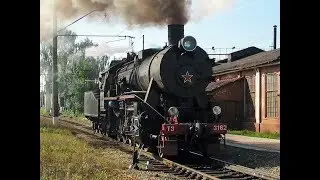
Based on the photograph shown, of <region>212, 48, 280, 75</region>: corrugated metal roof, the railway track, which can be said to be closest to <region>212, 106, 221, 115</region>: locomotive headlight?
the railway track

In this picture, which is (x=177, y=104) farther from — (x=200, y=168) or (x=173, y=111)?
(x=200, y=168)

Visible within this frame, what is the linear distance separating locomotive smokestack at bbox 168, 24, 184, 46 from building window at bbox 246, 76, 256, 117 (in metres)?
11.4

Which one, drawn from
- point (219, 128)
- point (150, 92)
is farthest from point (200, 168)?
point (150, 92)

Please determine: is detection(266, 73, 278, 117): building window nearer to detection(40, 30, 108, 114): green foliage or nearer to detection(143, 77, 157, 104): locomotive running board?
detection(40, 30, 108, 114): green foliage

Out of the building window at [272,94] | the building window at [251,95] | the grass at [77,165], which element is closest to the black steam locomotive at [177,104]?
the grass at [77,165]

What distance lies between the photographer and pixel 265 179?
24.6ft

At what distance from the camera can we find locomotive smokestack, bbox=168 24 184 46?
1076cm

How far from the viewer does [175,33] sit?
10.9 meters
